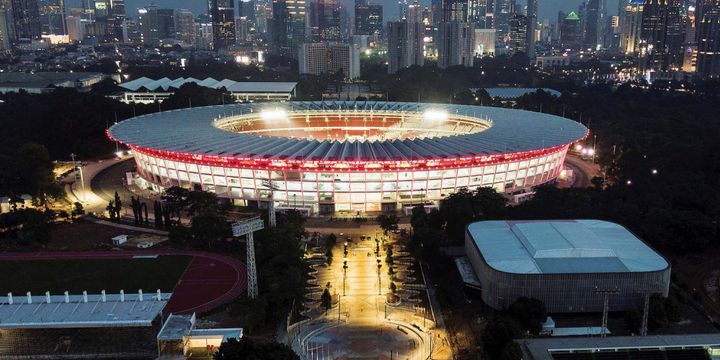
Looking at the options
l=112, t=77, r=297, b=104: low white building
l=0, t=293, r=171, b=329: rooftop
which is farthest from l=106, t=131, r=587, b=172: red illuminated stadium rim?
l=112, t=77, r=297, b=104: low white building

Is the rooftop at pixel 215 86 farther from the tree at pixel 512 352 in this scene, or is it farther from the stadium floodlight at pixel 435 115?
the tree at pixel 512 352

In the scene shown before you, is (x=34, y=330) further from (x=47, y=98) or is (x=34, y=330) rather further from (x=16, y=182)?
(x=47, y=98)

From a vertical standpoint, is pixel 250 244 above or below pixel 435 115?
below

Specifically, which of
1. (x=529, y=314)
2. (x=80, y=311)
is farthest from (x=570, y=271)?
(x=80, y=311)

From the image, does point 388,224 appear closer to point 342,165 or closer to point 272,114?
point 342,165

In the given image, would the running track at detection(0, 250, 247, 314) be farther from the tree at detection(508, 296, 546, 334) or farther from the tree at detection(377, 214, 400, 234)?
the tree at detection(508, 296, 546, 334)

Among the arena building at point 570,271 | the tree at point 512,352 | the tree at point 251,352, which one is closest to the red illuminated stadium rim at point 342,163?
the arena building at point 570,271

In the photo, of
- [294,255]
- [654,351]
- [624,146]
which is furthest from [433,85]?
[654,351]
